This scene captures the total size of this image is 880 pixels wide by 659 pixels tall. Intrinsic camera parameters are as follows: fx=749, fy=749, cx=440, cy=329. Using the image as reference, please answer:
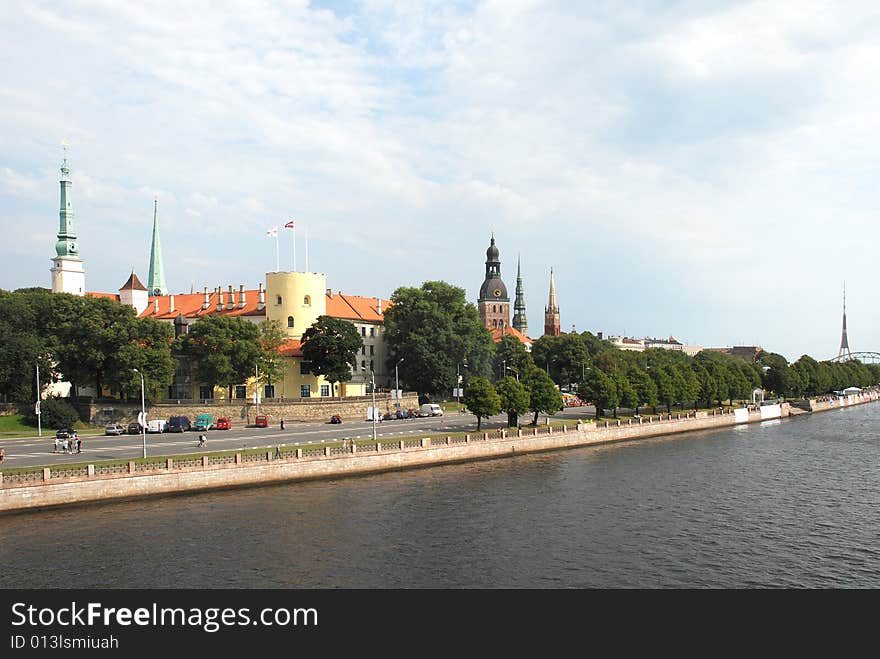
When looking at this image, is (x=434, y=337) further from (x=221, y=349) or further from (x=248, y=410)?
(x=221, y=349)

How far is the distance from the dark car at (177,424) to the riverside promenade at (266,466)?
23.2 m

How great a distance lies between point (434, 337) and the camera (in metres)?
111

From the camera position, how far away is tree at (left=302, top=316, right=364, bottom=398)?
317ft

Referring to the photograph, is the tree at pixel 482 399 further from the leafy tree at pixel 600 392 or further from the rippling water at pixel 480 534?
the leafy tree at pixel 600 392

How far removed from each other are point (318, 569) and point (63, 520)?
18443mm

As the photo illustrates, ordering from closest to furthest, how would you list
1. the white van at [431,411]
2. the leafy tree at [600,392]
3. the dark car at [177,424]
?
the dark car at [177,424]
the white van at [431,411]
the leafy tree at [600,392]

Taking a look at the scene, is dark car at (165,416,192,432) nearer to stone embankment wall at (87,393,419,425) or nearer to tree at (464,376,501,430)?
stone embankment wall at (87,393,419,425)

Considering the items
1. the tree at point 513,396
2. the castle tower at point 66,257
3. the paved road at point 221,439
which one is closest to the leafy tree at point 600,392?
the paved road at point 221,439

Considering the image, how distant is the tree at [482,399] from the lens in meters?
79.1

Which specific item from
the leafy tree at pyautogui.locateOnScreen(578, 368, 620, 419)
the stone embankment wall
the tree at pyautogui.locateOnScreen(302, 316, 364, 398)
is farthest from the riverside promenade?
the tree at pyautogui.locateOnScreen(302, 316, 364, 398)
